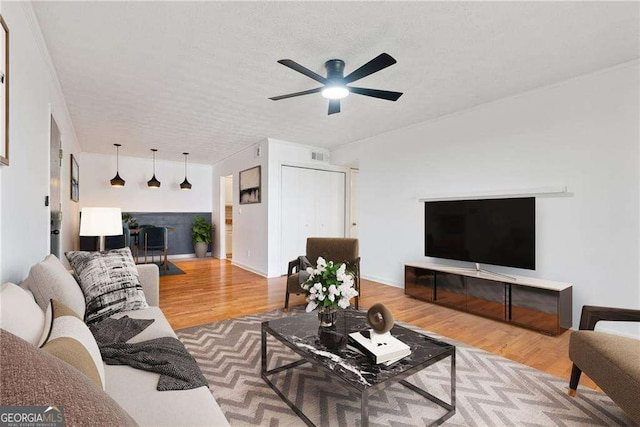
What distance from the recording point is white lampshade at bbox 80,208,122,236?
2.99 meters

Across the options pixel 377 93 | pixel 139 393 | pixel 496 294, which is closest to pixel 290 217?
pixel 377 93

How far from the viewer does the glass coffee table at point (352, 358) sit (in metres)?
1.45

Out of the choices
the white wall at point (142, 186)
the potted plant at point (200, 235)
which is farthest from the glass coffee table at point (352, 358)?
the potted plant at point (200, 235)

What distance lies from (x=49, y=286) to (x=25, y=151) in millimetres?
960

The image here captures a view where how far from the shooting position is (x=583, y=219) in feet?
9.80

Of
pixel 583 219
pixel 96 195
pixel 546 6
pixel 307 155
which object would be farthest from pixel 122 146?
pixel 583 219

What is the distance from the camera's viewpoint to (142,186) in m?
7.26

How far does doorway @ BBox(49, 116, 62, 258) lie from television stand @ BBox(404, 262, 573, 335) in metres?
3.95

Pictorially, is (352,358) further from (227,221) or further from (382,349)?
(227,221)

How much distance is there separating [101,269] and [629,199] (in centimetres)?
431

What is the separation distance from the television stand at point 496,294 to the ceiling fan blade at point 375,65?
2.47 m

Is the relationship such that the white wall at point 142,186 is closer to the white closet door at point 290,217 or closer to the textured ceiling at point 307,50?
the white closet door at point 290,217

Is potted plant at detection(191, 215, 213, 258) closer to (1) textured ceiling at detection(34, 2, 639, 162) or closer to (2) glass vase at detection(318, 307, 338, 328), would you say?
(1) textured ceiling at detection(34, 2, 639, 162)

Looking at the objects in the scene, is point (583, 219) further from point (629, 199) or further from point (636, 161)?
point (636, 161)
